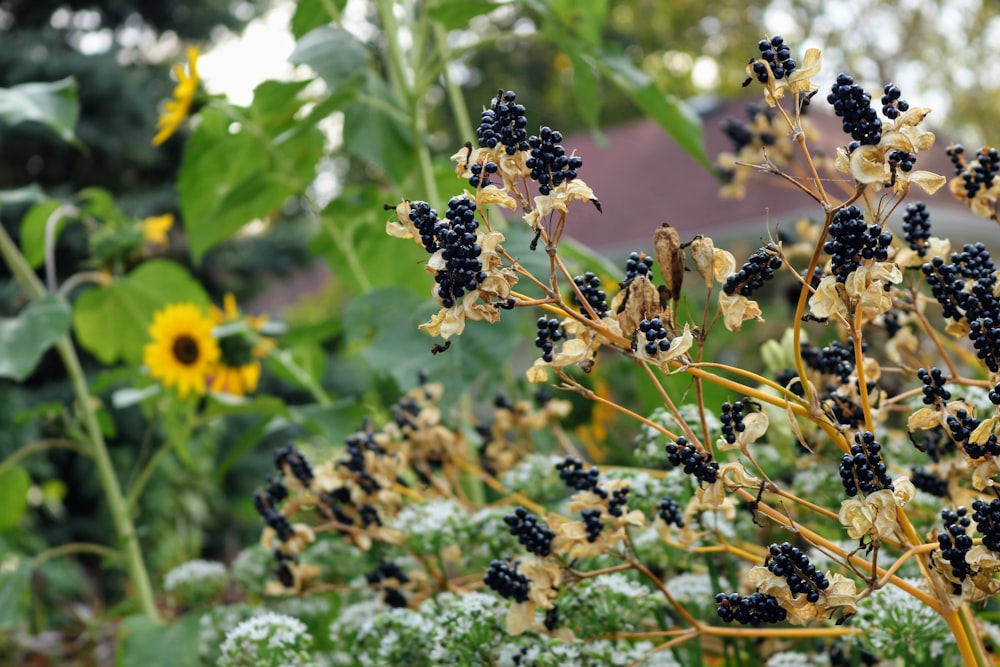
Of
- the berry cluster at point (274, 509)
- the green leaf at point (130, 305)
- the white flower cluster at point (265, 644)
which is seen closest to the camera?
the white flower cluster at point (265, 644)

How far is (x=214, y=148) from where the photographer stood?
52.7 inches

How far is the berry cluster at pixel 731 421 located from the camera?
55 cm

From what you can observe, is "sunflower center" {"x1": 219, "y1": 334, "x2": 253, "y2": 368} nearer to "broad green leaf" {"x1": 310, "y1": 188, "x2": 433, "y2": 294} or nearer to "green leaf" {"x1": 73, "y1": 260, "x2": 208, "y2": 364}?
"green leaf" {"x1": 73, "y1": 260, "x2": 208, "y2": 364}

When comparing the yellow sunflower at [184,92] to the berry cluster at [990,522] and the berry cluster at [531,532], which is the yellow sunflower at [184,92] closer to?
the berry cluster at [531,532]

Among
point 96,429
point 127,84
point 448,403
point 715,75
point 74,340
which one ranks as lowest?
point 448,403

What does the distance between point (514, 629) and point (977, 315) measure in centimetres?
37

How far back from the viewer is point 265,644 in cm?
78

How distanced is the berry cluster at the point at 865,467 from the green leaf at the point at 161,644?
Result: 85 centimetres

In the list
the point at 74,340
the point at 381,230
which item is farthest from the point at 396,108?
the point at 74,340

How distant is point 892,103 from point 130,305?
1360 millimetres

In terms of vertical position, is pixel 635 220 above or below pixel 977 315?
above

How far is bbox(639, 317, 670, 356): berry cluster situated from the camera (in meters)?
0.51

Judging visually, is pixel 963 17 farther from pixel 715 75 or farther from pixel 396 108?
pixel 396 108

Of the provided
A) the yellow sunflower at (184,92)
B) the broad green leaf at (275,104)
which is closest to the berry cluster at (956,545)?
the broad green leaf at (275,104)
